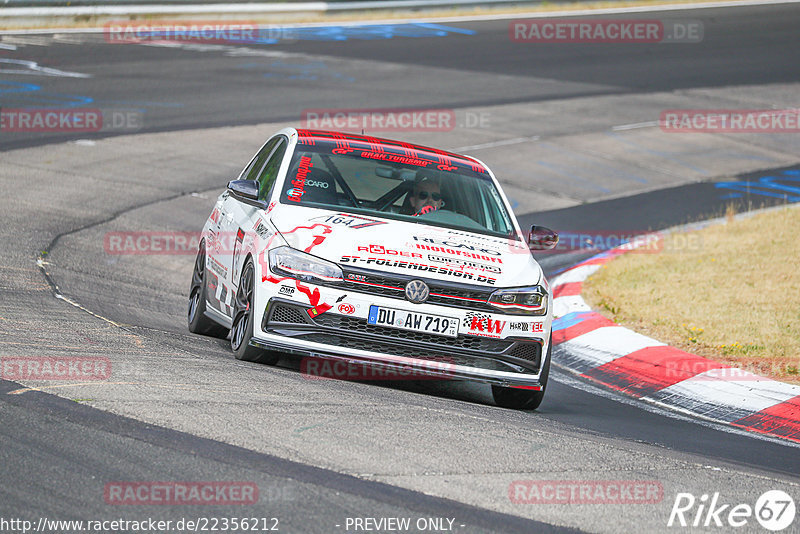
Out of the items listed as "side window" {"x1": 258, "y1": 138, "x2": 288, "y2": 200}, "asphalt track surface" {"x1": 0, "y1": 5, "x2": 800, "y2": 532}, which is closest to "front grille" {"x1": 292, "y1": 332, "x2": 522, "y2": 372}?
"asphalt track surface" {"x1": 0, "y1": 5, "x2": 800, "y2": 532}

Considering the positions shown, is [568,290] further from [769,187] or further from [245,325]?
[769,187]

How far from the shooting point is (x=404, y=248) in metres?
7.27

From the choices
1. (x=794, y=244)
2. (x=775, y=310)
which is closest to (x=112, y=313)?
(x=775, y=310)

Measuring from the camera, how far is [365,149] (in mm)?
8641

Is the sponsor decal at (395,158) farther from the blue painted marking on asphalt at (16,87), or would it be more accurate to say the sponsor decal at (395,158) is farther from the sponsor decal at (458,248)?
the blue painted marking on asphalt at (16,87)

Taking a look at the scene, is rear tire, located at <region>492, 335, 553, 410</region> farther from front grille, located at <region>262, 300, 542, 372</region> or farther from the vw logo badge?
the vw logo badge

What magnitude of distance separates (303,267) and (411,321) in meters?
0.76

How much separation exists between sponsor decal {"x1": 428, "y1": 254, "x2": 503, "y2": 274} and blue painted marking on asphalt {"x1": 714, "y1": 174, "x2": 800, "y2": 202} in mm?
10399

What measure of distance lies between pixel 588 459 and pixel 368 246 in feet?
7.16

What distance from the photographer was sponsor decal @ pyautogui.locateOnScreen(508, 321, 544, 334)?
23.7ft

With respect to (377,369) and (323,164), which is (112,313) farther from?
(377,369)


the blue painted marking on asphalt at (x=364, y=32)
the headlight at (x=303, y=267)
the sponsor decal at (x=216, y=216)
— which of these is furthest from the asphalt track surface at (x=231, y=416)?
the blue painted marking on asphalt at (x=364, y=32)

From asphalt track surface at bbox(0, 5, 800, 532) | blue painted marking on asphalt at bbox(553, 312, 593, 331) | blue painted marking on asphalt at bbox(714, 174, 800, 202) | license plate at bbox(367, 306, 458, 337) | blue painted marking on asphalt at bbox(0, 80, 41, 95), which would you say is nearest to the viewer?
asphalt track surface at bbox(0, 5, 800, 532)

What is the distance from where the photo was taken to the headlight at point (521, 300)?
720 cm
